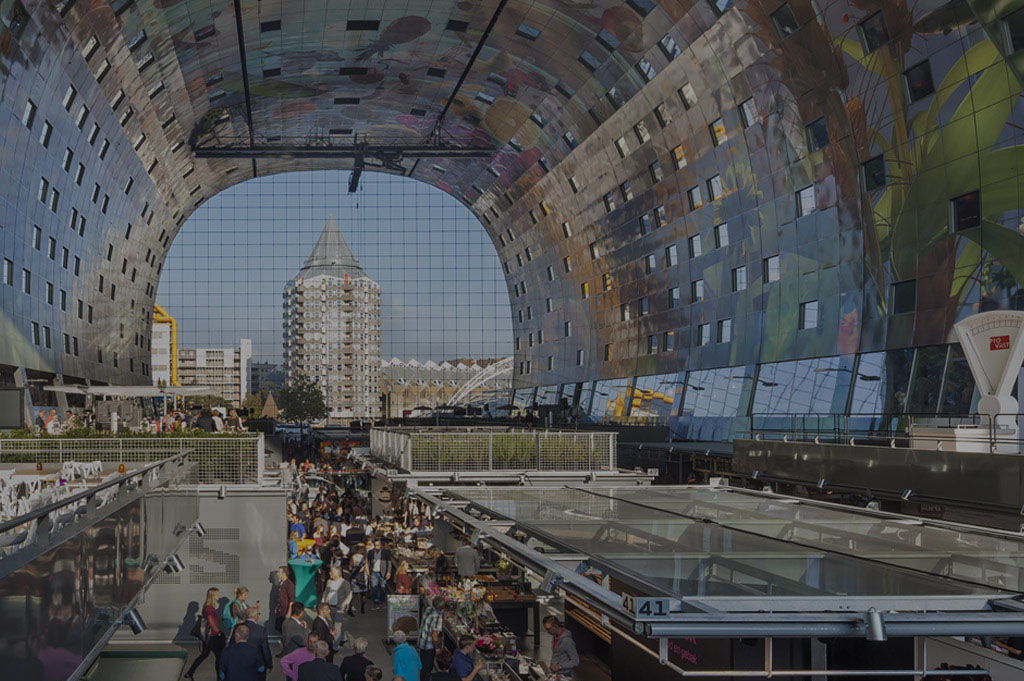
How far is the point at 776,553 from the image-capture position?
667 cm

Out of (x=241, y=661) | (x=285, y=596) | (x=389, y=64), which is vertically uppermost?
(x=389, y=64)

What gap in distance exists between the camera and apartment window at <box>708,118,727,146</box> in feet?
112

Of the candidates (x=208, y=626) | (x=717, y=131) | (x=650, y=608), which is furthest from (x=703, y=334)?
(x=650, y=608)

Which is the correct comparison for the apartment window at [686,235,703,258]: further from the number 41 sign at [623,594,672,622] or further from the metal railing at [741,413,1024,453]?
the number 41 sign at [623,594,672,622]

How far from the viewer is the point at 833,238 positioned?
96.0 ft

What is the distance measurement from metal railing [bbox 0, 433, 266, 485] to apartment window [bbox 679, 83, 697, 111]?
1964 centimetres

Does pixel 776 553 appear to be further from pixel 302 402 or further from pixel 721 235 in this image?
pixel 302 402

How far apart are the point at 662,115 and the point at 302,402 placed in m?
68.5

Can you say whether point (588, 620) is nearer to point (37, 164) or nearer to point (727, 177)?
point (727, 177)

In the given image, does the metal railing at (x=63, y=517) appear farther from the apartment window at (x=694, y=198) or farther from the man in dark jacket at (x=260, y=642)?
the apartment window at (x=694, y=198)

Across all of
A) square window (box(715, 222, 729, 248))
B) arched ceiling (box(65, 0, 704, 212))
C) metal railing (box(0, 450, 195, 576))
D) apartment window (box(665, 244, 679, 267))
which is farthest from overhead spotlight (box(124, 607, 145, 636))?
apartment window (box(665, 244, 679, 267))

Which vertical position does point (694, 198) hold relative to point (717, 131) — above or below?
below

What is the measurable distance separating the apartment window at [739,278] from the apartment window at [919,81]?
12.1 metres

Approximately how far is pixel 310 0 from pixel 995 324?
83.2ft
